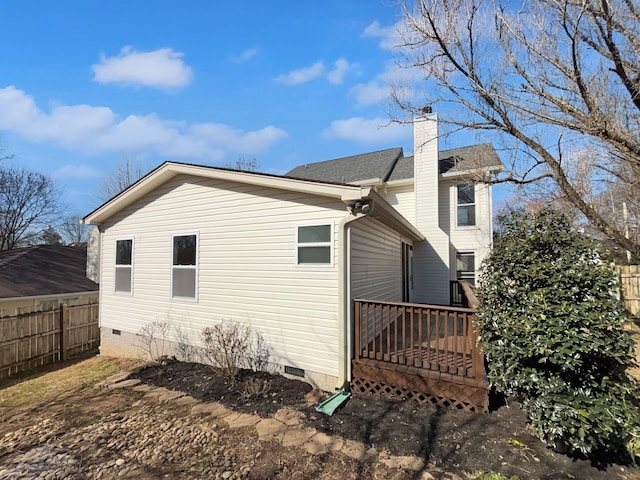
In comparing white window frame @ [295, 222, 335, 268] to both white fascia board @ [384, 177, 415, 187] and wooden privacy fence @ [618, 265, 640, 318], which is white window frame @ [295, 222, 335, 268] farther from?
wooden privacy fence @ [618, 265, 640, 318]

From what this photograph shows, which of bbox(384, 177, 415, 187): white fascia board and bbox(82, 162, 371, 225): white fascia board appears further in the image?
bbox(384, 177, 415, 187): white fascia board

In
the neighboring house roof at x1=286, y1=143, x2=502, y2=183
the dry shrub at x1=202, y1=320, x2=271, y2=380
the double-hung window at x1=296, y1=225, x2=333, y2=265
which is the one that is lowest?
the dry shrub at x1=202, y1=320, x2=271, y2=380

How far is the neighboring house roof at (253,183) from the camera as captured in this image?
468 centimetres

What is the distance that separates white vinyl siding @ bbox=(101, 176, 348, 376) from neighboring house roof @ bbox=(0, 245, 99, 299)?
4.39 metres

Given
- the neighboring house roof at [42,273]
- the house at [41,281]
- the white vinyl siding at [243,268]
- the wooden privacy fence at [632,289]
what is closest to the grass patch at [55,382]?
the white vinyl siding at [243,268]

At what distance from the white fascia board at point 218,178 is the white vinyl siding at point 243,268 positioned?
209 millimetres

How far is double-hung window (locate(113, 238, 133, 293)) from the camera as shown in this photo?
787cm

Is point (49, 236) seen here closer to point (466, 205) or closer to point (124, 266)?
point (124, 266)

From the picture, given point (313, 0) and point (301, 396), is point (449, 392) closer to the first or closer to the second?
point (301, 396)

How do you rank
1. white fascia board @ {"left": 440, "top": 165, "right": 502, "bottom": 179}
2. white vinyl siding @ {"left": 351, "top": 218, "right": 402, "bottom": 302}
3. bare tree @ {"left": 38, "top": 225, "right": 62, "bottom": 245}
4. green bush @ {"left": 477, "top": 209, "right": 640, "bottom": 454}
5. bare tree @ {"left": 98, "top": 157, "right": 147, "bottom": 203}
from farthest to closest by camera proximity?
bare tree @ {"left": 38, "top": 225, "right": 62, "bottom": 245}, bare tree @ {"left": 98, "top": 157, "right": 147, "bottom": 203}, white fascia board @ {"left": 440, "top": 165, "right": 502, "bottom": 179}, white vinyl siding @ {"left": 351, "top": 218, "right": 402, "bottom": 302}, green bush @ {"left": 477, "top": 209, "right": 640, "bottom": 454}

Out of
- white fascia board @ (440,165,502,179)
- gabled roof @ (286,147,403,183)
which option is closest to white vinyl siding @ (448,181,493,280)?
white fascia board @ (440,165,502,179)

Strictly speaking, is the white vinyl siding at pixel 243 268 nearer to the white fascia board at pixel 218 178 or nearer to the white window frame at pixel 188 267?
the white window frame at pixel 188 267

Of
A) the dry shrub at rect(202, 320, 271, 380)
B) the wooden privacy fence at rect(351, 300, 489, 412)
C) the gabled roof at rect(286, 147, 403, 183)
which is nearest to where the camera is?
the wooden privacy fence at rect(351, 300, 489, 412)

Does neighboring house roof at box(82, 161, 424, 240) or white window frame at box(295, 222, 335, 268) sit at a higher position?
neighboring house roof at box(82, 161, 424, 240)
